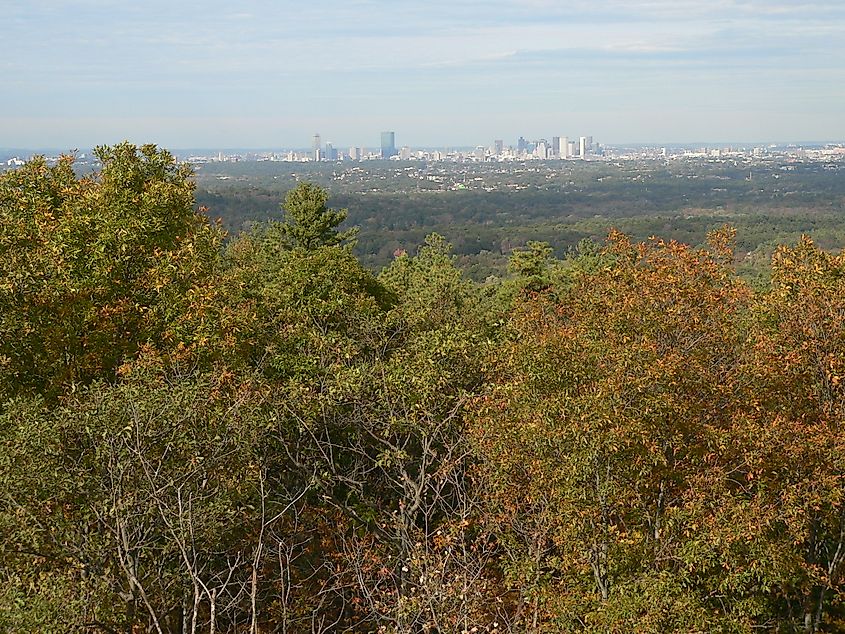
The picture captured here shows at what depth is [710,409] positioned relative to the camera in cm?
1084

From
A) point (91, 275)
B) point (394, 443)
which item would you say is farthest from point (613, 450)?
point (91, 275)

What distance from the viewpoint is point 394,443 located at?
13641 millimetres

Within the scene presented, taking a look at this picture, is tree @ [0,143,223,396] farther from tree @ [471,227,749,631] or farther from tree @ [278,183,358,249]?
tree @ [278,183,358,249]

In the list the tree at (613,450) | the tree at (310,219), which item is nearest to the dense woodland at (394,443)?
the tree at (613,450)

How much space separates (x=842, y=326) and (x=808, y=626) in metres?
4.77

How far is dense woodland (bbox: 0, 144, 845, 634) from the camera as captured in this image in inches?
325

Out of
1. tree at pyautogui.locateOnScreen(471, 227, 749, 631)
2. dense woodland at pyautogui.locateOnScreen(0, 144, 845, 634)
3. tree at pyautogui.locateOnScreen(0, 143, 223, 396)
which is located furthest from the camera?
tree at pyautogui.locateOnScreen(0, 143, 223, 396)

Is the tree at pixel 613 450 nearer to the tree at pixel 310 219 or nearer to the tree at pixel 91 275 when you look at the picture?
the tree at pixel 91 275

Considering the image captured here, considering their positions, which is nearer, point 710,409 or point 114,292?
point 710,409

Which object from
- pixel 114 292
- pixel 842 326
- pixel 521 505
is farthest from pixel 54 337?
pixel 842 326

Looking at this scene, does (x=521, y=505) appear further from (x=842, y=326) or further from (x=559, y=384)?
(x=842, y=326)

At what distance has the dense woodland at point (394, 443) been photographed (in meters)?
8.27

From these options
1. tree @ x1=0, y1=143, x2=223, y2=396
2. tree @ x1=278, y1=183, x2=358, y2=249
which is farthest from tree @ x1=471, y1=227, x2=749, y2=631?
tree @ x1=278, y1=183, x2=358, y2=249

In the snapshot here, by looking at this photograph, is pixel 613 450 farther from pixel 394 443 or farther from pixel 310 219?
pixel 310 219
